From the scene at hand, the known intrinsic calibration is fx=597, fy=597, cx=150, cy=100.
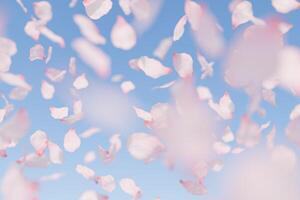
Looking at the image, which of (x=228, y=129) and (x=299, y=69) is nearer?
(x=299, y=69)

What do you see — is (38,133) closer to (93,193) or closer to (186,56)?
(93,193)

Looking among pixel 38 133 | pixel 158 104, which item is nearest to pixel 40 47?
pixel 38 133

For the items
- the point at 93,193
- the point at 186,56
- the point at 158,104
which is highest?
the point at 186,56

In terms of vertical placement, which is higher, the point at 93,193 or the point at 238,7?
the point at 238,7

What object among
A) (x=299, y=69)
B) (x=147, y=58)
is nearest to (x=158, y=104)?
(x=147, y=58)

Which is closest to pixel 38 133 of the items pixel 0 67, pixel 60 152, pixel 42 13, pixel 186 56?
pixel 60 152

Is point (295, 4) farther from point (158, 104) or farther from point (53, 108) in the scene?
point (53, 108)

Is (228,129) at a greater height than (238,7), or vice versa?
(238,7)

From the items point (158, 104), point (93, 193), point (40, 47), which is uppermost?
point (40, 47)

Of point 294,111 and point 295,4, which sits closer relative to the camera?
point 295,4
